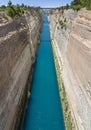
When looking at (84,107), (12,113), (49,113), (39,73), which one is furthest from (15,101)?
(39,73)

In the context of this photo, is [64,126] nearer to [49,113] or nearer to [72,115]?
[72,115]

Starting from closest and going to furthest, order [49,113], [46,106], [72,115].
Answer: [72,115] → [49,113] → [46,106]

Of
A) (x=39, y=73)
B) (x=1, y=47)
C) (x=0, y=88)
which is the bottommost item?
(x=39, y=73)

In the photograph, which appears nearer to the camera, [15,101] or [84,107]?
[84,107]

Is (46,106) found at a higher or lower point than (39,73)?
higher

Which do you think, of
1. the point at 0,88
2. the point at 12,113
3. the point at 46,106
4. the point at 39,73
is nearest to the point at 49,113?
the point at 46,106

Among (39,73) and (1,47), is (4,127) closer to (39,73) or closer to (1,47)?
(1,47)

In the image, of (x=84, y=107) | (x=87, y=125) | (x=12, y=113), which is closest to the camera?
(x=87, y=125)
